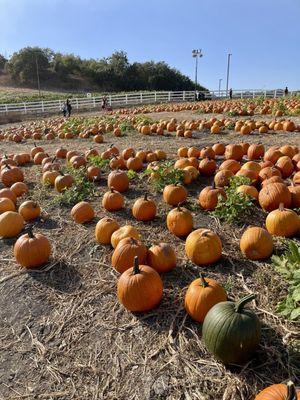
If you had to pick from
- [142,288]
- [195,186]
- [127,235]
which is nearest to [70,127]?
[195,186]

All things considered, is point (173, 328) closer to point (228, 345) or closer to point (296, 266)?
point (228, 345)

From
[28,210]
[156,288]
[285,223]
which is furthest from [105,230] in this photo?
[285,223]

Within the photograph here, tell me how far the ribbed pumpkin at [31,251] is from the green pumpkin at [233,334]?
252cm

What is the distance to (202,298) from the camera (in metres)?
3.35

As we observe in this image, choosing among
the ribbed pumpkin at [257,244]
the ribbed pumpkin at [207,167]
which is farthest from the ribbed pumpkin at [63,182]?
the ribbed pumpkin at [257,244]

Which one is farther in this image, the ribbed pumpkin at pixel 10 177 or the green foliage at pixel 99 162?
the green foliage at pixel 99 162

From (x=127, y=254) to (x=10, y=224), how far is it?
2349 mm

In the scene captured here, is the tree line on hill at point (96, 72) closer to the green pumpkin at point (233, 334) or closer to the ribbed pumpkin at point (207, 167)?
the ribbed pumpkin at point (207, 167)

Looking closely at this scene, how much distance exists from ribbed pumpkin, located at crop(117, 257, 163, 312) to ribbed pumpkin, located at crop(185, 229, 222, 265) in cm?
72

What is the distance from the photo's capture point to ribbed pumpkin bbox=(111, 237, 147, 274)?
13.5 feet

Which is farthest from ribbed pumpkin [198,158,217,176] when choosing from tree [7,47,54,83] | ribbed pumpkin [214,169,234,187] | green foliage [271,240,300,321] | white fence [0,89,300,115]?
tree [7,47,54,83]

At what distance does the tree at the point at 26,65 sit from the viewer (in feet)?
231

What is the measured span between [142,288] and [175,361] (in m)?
0.73

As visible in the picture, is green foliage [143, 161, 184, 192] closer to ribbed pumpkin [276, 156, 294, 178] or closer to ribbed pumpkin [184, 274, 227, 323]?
ribbed pumpkin [276, 156, 294, 178]
